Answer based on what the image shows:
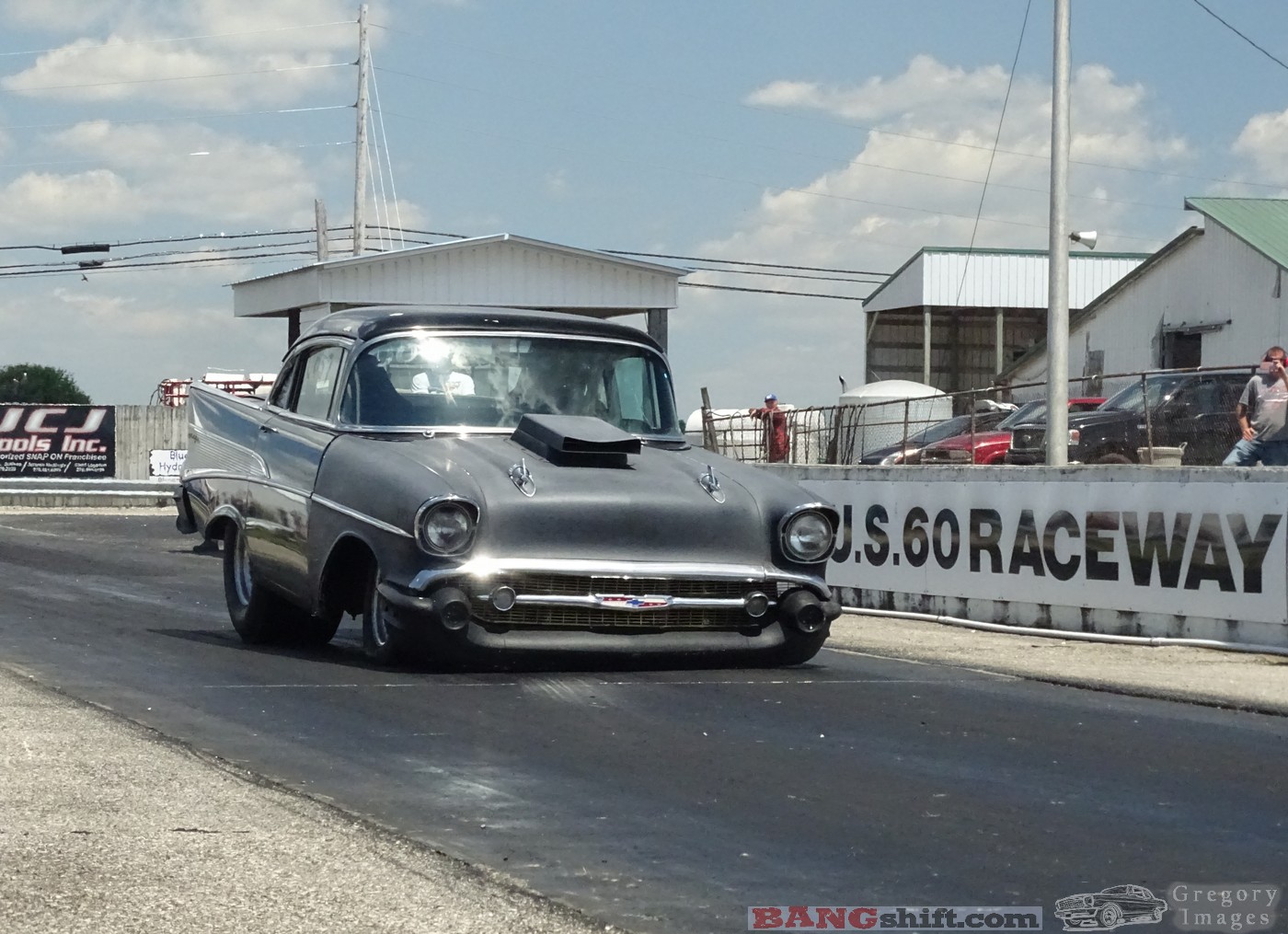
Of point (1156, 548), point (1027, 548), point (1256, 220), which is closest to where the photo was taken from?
point (1156, 548)

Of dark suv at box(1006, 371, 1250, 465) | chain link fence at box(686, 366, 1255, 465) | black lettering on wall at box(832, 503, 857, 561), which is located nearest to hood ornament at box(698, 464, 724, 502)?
black lettering on wall at box(832, 503, 857, 561)

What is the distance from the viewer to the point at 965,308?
56812mm

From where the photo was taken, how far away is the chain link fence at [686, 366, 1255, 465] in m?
17.8

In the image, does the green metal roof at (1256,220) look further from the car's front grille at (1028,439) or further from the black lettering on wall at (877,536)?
the black lettering on wall at (877,536)

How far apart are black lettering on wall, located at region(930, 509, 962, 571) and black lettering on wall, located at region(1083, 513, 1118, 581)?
4.73 ft

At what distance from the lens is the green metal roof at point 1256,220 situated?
125ft

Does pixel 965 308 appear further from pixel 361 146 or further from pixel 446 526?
pixel 446 526

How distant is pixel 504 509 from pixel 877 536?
7.02 m

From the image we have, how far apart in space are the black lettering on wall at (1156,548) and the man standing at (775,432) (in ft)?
43.3

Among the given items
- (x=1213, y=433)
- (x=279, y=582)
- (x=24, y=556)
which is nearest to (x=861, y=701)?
(x=279, y=582)

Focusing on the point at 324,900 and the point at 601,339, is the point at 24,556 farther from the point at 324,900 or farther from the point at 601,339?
the point at 324,900

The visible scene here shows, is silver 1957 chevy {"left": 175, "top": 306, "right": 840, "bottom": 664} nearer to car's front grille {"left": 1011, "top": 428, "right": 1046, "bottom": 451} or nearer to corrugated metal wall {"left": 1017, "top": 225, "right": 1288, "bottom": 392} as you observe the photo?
car's front grille {"left": 1011, "top": 428, "right": 1046, "bottom": 451}

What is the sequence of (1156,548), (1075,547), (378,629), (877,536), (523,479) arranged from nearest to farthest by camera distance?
(523,479) < (378,629) < (1156,548) < (1075,547) < (877,536)

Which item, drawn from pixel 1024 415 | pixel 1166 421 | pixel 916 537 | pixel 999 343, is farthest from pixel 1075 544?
pixel 999 343
